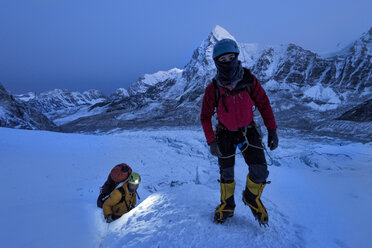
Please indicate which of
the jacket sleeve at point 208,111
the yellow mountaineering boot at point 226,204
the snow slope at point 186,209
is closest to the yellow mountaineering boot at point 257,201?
the snow slope at point 186,209

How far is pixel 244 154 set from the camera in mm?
2582

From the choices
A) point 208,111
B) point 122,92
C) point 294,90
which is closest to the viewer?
point 208,111

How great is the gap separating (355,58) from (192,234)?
63.8 metres

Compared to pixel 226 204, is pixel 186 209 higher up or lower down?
lower down

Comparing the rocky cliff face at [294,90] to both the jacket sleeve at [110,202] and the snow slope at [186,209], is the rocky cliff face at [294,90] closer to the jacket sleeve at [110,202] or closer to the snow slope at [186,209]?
the snow slope at [186,209]

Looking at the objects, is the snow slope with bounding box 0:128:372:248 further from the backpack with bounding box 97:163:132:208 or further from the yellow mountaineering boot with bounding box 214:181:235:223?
the backpack with bounding box 97:163:132:208

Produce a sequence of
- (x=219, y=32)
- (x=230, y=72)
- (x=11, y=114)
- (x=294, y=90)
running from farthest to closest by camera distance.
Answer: (x=219, y=32) < (x=294, y=90) < (x=11, y=114) < (x=230, y=72)

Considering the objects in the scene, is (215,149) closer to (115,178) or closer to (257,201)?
(257,201)

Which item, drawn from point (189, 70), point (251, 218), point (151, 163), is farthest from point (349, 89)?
point (189, 70)

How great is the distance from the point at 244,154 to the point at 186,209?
119cm

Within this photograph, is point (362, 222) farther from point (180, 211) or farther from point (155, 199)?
point (155, 199)

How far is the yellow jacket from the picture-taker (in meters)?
3.54

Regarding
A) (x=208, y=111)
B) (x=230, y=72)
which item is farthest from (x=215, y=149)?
(x=230, y=72)

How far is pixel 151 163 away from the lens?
9391mm
